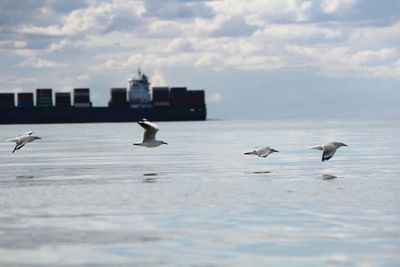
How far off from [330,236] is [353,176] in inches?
482

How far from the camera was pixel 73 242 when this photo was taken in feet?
47.7

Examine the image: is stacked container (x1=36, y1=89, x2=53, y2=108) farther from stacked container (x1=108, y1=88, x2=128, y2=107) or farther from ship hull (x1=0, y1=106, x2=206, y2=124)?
stacked container (x1=108, y1=88, x2=128, y2=107)

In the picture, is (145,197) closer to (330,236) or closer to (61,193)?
(61,193)

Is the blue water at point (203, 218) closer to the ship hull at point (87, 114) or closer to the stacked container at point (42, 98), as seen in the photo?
the stacked container at point (42, 98)

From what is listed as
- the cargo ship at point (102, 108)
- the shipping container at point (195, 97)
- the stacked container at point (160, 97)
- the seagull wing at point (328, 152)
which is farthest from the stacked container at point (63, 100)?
the seagull wing at point (328, 152)

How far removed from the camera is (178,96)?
176m

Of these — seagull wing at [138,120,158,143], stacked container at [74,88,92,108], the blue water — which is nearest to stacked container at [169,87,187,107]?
stacked container at [74,88,92,108]

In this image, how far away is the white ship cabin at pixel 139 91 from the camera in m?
174

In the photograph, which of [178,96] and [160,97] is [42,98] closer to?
[160,97]

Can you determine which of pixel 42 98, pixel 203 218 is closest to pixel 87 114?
pixel 42 98

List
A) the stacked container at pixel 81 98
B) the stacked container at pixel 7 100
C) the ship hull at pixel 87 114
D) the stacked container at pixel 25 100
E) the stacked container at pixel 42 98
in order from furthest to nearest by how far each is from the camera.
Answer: the stacked container at pixel 81 98 < the stacked container at pixel 7 100 < the stacked container at pixel 25 100 < the ship hull at pixel 87 114 < the stacked container at pixel 42 98

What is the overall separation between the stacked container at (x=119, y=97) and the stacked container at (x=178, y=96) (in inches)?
402

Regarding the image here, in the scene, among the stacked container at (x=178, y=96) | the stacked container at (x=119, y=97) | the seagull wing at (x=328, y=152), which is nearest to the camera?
the seagull wing at (x=328, y=152)

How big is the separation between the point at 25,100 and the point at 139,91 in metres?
25.1
